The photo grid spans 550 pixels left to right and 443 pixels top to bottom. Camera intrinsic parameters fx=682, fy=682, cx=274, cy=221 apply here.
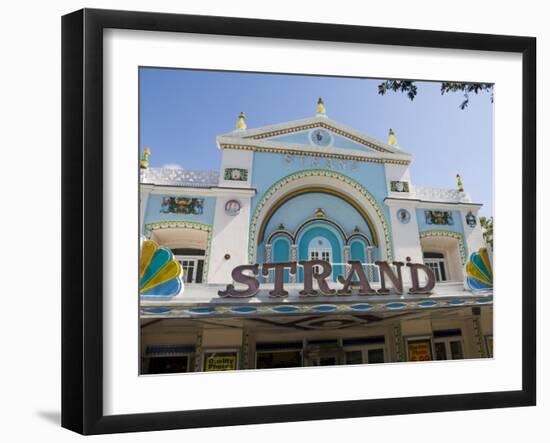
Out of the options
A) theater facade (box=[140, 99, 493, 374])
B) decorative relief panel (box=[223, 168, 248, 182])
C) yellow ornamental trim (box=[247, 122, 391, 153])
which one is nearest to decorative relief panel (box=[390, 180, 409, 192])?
theater facade (box=[140, 99, 493, 374])

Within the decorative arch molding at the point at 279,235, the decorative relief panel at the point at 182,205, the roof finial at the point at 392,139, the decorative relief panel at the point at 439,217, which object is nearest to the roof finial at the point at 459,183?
the decorative relief panel at the point at 439,217

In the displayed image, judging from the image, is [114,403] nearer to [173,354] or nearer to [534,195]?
[173,354]

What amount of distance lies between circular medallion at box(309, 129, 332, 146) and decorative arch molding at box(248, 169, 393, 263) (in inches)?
5.2

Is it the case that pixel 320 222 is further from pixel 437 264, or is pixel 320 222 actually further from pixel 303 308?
pixel 437 264

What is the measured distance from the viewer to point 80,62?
2.77m

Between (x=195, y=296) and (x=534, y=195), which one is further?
(x=534, y=195)

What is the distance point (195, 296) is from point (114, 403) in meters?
0.56

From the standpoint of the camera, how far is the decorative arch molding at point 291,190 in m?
3.19

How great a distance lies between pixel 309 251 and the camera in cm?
315

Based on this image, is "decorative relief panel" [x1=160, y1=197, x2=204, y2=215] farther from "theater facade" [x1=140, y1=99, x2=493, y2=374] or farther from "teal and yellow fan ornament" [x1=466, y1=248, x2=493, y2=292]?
"teal and yellow fan ornament" [x1=466, y1=248, x2=493, y2=292]

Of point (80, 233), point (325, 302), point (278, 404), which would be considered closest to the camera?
point (80, 233)

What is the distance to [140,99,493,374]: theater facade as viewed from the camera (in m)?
3.00

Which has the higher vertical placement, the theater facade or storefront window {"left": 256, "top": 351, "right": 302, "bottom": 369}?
the theater facade

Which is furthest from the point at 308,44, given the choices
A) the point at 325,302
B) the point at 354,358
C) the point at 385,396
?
the point at 385,396
